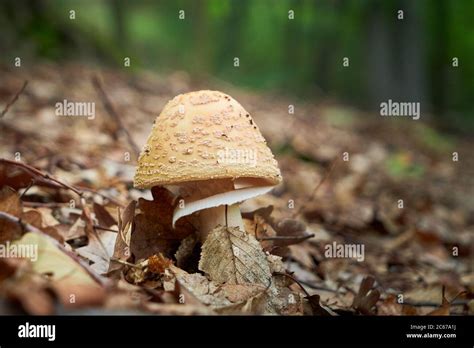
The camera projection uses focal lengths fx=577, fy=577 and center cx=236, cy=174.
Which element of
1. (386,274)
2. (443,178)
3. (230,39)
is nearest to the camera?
(386,274)

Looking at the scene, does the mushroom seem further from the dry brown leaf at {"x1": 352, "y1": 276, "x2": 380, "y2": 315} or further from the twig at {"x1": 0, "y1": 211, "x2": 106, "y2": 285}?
the dry brown leaf at {"x1": 352, "y1": 276, "x2": 380, "y2": 315}

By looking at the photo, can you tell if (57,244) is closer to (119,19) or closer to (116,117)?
(116,117)

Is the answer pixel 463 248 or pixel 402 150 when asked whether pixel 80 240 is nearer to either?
pixel 463 248

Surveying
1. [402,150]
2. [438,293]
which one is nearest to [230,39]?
[402,150]

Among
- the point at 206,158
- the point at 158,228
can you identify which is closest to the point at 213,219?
the point at 158,228

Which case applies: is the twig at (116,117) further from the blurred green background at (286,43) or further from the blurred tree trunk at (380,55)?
the blurred tree trunk at (380,55)

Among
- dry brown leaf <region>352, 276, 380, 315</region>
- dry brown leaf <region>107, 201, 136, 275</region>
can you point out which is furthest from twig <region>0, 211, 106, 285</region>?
dry brown leaf <region>352, 276, 380, 315</region>

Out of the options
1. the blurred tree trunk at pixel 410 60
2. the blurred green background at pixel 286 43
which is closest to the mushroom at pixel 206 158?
the blurred green background at pixel 286 43
